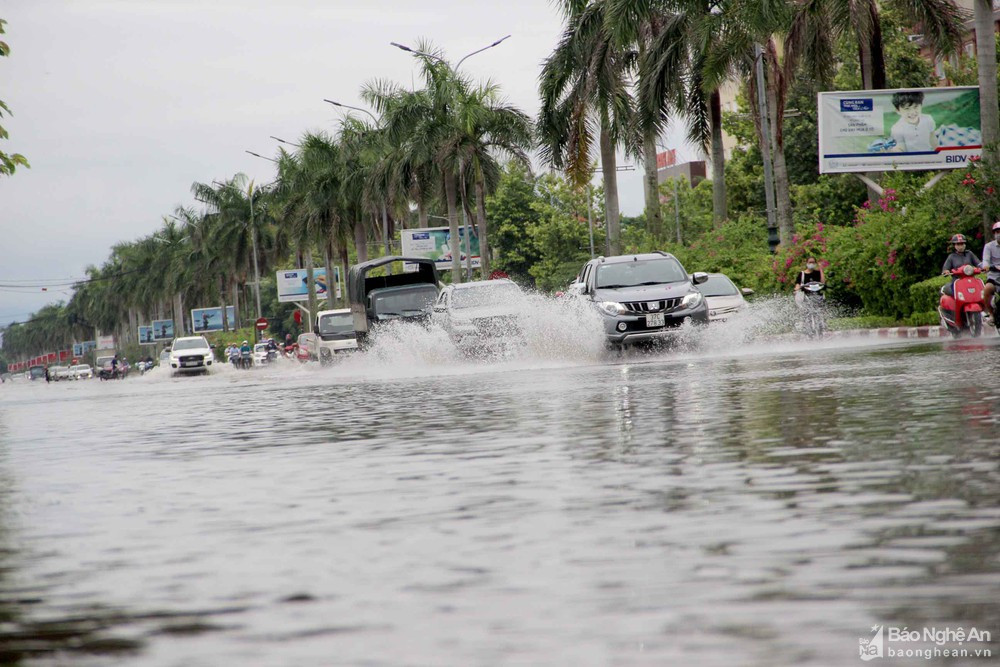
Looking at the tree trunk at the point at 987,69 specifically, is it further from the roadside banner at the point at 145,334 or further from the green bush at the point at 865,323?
the roadside banner at the point at 145,334

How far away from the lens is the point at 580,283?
82.0ft

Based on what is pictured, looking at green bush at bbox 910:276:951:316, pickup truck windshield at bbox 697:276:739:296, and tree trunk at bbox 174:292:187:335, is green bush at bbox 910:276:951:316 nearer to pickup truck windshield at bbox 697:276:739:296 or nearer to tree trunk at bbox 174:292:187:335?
pickup truck windshield at bbox 697:276:739:296

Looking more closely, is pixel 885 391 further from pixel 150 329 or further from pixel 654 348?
pixel 150 329

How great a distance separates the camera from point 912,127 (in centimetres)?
3672

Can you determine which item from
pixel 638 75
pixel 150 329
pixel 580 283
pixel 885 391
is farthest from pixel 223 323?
pixel 885 391

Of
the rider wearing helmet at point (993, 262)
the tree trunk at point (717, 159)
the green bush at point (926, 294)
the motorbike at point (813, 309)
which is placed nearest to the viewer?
A: the rider wearing helmet at point (993, 262)

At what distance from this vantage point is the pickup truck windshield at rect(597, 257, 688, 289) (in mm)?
24047

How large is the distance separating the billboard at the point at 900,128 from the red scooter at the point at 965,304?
16186mm

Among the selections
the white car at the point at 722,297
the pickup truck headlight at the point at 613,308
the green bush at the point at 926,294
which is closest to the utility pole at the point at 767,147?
the white car at the point at 722,297

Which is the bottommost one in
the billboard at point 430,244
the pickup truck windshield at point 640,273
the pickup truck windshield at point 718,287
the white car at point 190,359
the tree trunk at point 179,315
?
the white car at point 190,359

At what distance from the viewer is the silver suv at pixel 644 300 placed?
23031 mm

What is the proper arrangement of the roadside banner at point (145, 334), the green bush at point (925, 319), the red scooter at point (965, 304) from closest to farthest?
the red scooter at point (965, 304) → the green bush at point (925, 319) → the roadside banner at point (145, 334)

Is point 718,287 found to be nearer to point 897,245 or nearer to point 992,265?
point 897,245

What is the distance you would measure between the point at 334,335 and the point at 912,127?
53.0 feet
